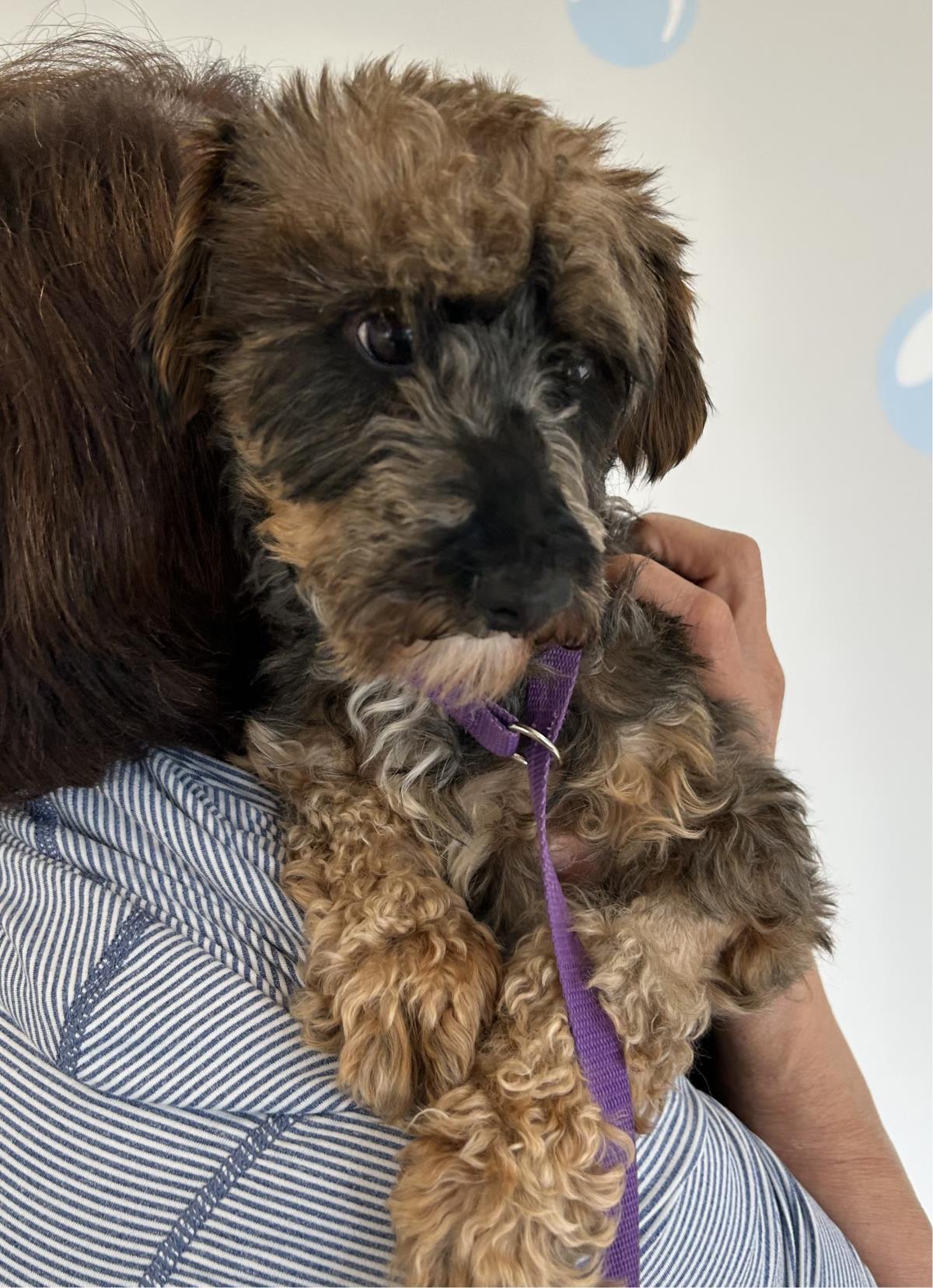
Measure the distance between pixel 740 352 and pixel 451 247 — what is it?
66.6 inches

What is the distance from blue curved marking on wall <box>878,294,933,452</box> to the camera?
2498 mm

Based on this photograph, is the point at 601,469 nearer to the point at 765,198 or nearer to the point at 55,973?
the point at 55,973

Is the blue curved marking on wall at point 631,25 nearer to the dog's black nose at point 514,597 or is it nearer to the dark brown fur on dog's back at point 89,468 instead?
the dark brown fur on dog's back at point 89,468

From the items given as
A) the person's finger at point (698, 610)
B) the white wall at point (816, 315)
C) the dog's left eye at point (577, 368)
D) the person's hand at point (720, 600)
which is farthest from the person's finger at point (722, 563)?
the white wall at point (816, 315)

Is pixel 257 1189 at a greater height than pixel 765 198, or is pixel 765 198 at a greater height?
pixel 765 198

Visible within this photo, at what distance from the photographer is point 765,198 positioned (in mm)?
2471

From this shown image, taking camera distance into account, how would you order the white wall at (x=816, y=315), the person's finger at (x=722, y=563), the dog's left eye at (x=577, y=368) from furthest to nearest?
1. the white wall at (x=816, y=315)
2. the person's finger at (x=722, y=563)
3. the dog's left eye at (x=577, y=368)

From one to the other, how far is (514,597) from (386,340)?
1.22ft

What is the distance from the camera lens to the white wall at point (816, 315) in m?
2.32

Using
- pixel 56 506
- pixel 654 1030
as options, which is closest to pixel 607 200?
pixel 56 506

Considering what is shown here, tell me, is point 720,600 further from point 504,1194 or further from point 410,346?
point 504,1194

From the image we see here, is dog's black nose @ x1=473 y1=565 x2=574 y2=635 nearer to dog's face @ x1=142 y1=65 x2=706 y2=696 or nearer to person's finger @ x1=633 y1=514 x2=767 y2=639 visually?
dog's face @ x1=142 y1=65 x2=706 y2=696

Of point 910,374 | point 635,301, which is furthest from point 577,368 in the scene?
point 910,374

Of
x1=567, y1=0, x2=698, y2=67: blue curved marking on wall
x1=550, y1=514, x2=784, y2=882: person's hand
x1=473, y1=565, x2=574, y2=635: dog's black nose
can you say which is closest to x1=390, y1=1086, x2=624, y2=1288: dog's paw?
x1=550, y1=514, x2=784, y2=882: person's hand
